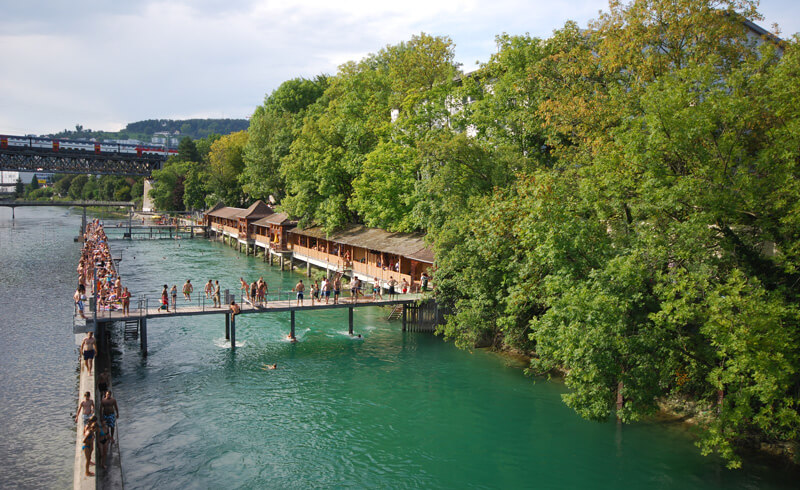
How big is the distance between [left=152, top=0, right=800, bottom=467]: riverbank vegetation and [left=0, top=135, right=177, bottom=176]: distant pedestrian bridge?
8465cm

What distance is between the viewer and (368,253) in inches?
1576

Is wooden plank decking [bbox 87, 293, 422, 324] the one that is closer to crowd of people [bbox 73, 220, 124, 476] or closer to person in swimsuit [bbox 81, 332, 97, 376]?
crowd of people [bbox 73, 220, 124, 476]

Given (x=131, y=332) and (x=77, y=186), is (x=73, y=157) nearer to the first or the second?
(x=131, y=332)

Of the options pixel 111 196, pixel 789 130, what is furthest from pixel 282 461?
pixel 111 196

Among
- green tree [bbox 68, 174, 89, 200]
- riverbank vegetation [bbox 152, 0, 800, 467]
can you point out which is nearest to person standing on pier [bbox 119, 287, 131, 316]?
riverbank vegetation [bbox 152, 0, 800, 467]

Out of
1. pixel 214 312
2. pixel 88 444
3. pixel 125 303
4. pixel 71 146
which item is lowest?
pixel 88 444

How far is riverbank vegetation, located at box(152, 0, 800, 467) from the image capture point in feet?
46.5

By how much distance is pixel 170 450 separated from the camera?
672 inches

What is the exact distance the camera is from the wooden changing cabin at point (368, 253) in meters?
33.3

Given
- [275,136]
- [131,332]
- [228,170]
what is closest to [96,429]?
[131,332]

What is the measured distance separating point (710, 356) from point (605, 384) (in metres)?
2.88

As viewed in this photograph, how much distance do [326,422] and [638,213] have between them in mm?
12688

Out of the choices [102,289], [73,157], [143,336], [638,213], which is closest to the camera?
[638,213]

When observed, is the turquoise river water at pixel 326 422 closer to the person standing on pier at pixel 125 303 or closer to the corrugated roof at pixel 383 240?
the person standing on pier at pixel 125 303
